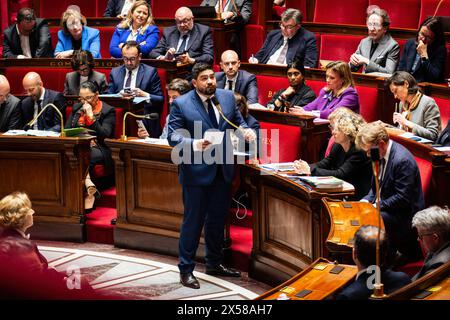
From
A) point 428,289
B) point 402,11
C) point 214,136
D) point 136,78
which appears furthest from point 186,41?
point 428,289

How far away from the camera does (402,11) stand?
254 inches

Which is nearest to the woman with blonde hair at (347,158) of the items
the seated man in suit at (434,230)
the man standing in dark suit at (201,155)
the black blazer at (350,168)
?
the black blazer at (350,168)

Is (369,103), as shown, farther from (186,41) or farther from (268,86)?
(186,41)

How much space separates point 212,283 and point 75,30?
122 inches

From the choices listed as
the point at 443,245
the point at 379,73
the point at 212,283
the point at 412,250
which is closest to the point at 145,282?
the point at 212,283

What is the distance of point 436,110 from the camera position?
438cm

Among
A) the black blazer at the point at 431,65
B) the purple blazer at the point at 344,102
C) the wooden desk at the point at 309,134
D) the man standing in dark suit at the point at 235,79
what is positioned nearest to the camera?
the wooden desk at the point at 309,134

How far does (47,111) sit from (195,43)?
139 cm

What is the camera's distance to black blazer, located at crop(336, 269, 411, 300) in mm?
2221

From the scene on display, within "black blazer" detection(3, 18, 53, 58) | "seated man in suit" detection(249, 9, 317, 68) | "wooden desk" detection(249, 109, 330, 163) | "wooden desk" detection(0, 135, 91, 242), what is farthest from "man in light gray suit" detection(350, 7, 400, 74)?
"black blazer" detection(3, 18, 53, 58)

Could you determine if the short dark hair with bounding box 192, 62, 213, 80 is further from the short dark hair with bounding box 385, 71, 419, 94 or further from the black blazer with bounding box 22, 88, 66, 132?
the black blazer with bounding box 22, 88, 66, 132

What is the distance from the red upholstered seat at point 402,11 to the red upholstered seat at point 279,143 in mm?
2543

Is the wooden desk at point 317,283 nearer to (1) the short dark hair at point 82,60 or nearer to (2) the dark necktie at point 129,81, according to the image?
(2) the dark necktie at point 129,81

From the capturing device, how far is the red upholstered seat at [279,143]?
430cm
